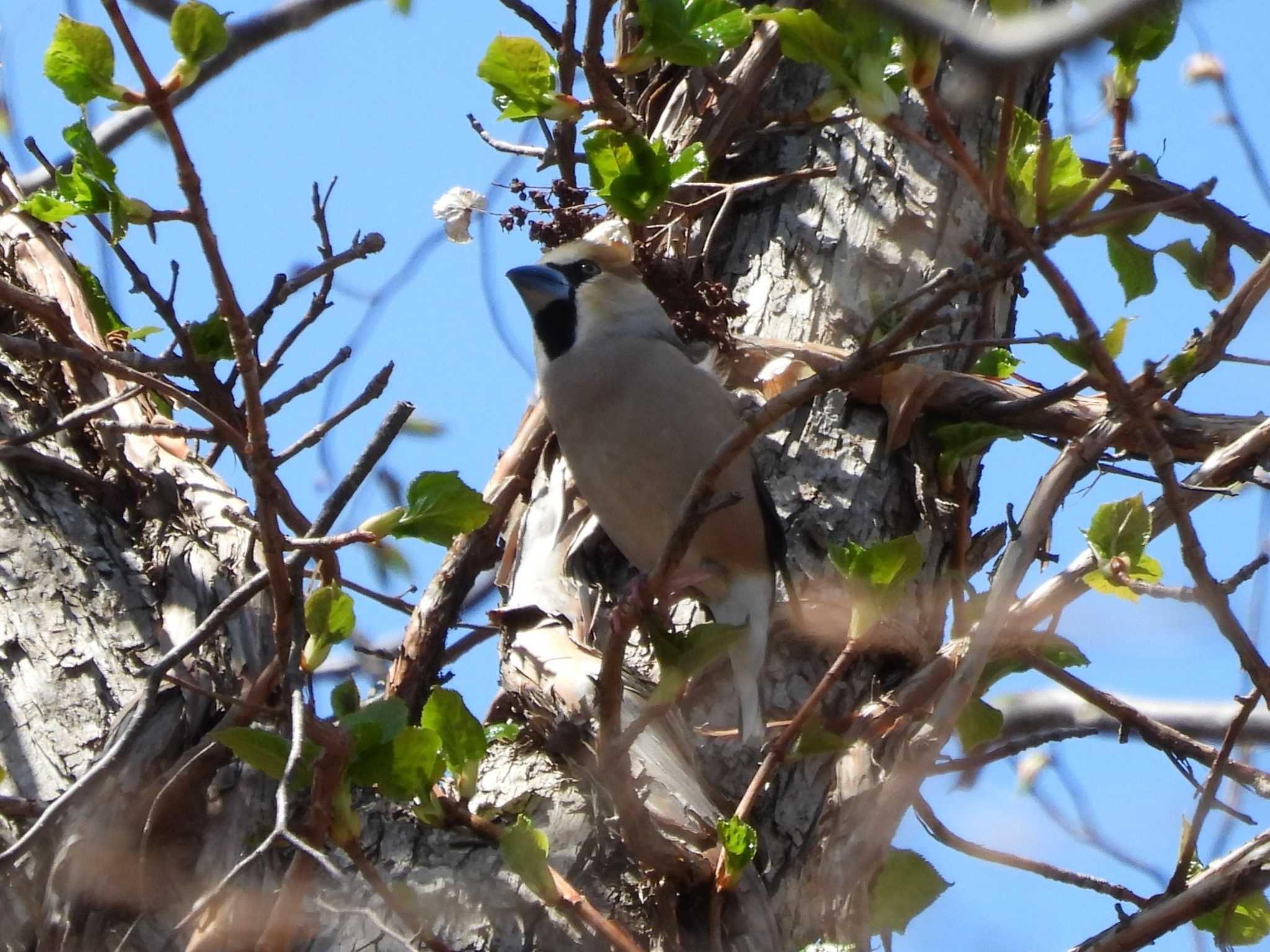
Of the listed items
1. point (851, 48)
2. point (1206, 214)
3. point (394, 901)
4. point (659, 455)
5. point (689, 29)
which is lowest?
point (394, 901)

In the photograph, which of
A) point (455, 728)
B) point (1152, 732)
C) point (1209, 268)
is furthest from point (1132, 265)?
point (455, 728)

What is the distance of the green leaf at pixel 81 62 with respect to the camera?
7.00 ft

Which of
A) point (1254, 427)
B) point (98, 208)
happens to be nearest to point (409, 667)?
point (98, 208)

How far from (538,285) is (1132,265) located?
172 centimetres

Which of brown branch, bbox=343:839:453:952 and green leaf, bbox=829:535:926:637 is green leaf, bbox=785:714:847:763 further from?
brown branch, bbox=343:839:453:952

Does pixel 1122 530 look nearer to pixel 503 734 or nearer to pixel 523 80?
pixel 503 734

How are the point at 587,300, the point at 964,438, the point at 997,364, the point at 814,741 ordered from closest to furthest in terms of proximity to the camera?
1. the point at 814,741
2. the point at 964,438
3. the point at 997,364
4. the point at 587,300

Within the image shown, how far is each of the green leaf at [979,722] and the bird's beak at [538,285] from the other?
172 centimetres

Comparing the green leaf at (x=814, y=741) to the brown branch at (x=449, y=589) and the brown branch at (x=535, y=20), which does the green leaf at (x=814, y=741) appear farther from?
the brown branch at (x=535, y=20)

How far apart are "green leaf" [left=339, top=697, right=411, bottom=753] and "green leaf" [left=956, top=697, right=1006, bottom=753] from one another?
1155mm

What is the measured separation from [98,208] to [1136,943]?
2153 mm

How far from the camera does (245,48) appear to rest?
130 inches

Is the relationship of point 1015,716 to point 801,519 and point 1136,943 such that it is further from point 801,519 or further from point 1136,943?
point 1136,943

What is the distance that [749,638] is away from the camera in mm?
2934
